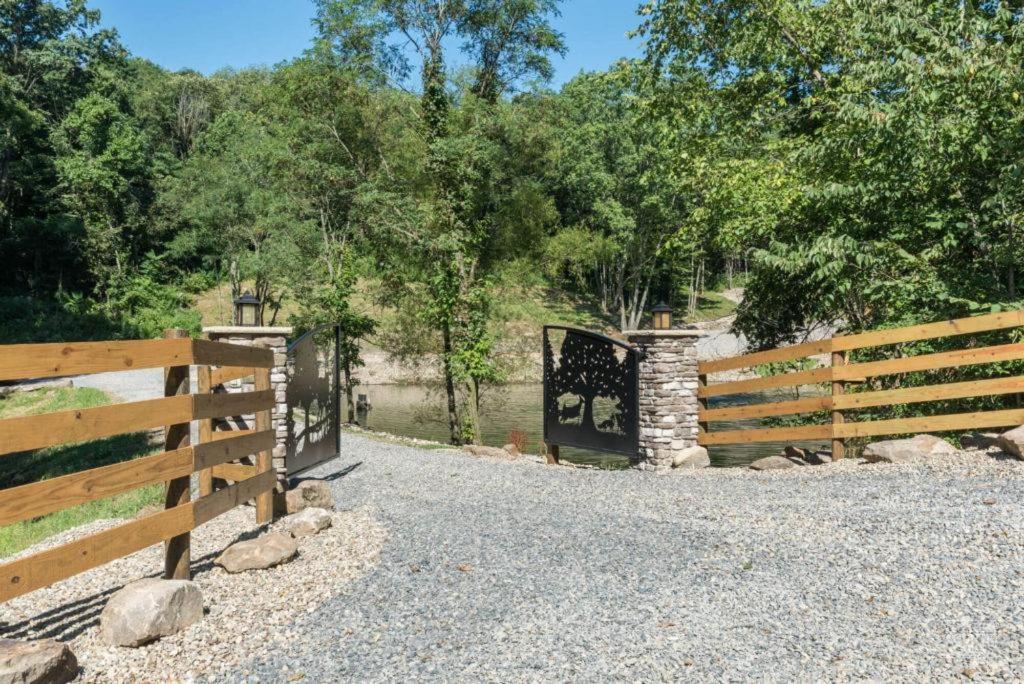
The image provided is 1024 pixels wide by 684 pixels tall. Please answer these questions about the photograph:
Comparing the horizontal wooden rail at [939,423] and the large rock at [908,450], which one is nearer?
the horizontal wooden rail at [939,423]

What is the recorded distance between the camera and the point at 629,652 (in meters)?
3.58

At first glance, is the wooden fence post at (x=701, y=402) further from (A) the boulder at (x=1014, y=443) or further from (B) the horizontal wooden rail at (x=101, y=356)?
(B) the horizontal wooden rail at (x=101, y=356)

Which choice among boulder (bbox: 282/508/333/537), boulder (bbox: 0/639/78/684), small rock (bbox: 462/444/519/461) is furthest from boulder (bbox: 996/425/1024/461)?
boulder (bbox: 0/639/78/684)

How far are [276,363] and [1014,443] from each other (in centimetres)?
721

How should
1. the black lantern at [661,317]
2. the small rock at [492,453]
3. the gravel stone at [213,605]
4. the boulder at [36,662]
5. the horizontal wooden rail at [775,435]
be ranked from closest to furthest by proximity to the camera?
the boulder at [36,662] < the gravel stone at [213,605] < the horizontal wooden rail at [775,435] < the black lantern at [661,317] < the small rock at [492,453]

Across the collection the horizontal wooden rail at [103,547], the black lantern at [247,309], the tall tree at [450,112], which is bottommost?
the horizontal wooden rail at [103,547]

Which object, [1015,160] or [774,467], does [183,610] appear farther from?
[1015,160]

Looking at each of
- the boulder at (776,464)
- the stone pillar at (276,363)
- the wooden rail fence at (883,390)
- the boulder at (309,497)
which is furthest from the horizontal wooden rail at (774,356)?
the stone pillar at (276,363)

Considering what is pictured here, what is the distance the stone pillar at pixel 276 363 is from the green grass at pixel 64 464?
1311 millimetres

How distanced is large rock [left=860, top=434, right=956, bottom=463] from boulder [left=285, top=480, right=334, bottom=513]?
557 centimetres

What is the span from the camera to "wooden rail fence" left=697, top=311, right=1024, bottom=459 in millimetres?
7359

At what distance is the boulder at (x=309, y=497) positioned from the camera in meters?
6.78

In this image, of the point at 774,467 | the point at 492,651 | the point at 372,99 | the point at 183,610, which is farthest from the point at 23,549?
the point at 372,99

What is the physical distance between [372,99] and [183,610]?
50.4ft
